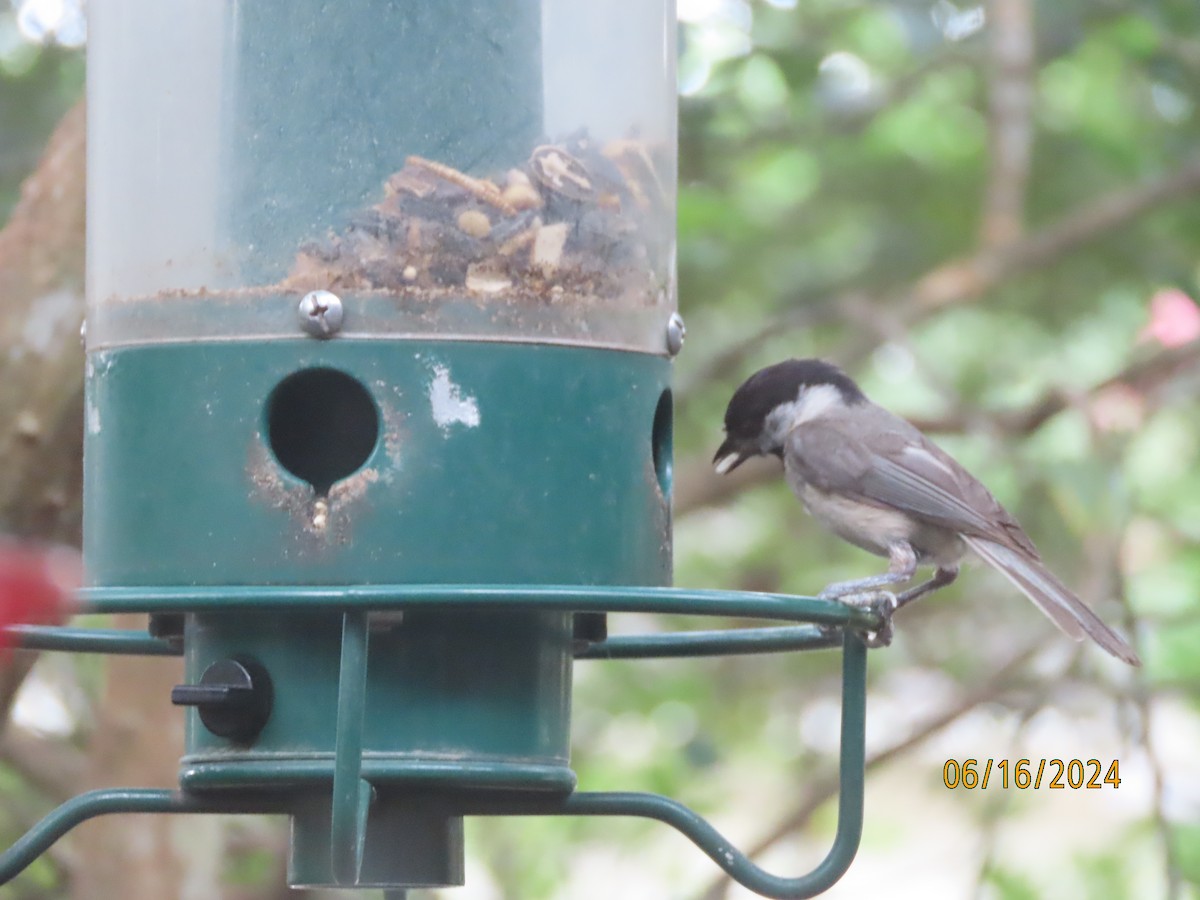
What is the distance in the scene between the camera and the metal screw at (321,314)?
3.22m

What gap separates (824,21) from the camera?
6.09 m

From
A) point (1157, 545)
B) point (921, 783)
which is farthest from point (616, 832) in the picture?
point (1157, 545)

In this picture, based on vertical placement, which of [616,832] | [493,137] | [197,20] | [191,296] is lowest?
[616,832]

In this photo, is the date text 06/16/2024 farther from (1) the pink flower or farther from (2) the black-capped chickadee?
(1) the pink flower

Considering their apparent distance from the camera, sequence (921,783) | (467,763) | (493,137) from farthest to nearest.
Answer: (921,783), (493,137), (467,763)

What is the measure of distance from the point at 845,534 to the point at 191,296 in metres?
1.87

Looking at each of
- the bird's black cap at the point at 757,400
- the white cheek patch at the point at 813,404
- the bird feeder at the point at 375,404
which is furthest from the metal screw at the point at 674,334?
the white cheek patch at the point at 813,404

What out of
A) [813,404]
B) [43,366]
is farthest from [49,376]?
[813,404]

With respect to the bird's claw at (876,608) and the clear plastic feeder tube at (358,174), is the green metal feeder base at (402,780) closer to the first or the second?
the bird's claw at (876,608)

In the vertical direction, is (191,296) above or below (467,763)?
above

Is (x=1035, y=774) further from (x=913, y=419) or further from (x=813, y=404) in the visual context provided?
(x=813, y=404)

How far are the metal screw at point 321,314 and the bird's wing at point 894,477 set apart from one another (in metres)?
1.57

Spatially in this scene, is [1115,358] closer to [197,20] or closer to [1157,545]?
[1157,545]

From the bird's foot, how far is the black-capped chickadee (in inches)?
20.4
